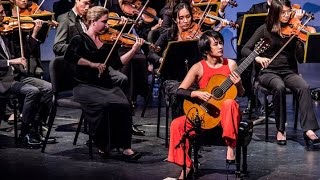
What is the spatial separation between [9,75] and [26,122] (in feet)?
1.50

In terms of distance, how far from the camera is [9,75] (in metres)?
6.48

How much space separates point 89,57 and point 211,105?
128 cm

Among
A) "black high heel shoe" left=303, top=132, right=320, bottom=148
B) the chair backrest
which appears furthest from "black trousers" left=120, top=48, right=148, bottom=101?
"black high heel shoe" left=303, top=132, right=320, bottom=148

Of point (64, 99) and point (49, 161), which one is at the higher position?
point (64, 99)

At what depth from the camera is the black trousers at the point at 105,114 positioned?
5898mm

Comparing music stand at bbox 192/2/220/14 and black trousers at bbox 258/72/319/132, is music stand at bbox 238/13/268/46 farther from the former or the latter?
music stand at bbox 192/2/220/14

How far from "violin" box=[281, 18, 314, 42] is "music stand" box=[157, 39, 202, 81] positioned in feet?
3.28

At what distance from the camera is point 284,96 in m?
6.50

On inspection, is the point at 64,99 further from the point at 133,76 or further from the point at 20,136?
the point at 133,76

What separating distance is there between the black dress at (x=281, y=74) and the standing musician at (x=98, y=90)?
4.40 ft

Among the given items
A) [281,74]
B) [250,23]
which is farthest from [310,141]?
[250,23]

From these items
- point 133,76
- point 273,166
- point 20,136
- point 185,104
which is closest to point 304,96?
point 273,166

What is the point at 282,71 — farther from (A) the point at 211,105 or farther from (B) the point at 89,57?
(B) the point at 89,57

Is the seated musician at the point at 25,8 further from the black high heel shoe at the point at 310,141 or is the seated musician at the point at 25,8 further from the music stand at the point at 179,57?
the black high heel shoe at the point at 310,141
